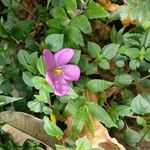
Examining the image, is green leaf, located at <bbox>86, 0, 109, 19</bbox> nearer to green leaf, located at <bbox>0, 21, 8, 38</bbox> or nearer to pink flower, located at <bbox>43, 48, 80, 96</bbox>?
pink flower, located at <bbox>43, 48, 80, 96</bbox>

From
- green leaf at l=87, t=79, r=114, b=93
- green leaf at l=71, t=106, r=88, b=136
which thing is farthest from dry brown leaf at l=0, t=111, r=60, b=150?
green leaf at l=87, t=79, r=114, b=93

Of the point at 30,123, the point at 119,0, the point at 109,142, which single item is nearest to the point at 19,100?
the point at 30,123

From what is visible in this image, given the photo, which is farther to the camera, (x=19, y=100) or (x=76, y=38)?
(x=19, y=100)

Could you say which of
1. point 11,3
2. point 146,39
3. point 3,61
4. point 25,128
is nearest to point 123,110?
point 146,39

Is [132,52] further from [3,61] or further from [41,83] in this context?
[3,61]

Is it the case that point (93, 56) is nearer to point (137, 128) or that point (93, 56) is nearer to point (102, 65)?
point (102, 65)

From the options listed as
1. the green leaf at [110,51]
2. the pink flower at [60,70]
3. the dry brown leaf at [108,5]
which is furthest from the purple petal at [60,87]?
the dry brown leaf at [108,5]

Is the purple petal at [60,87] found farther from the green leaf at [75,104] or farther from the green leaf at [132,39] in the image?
the green leaf at [132,39]
